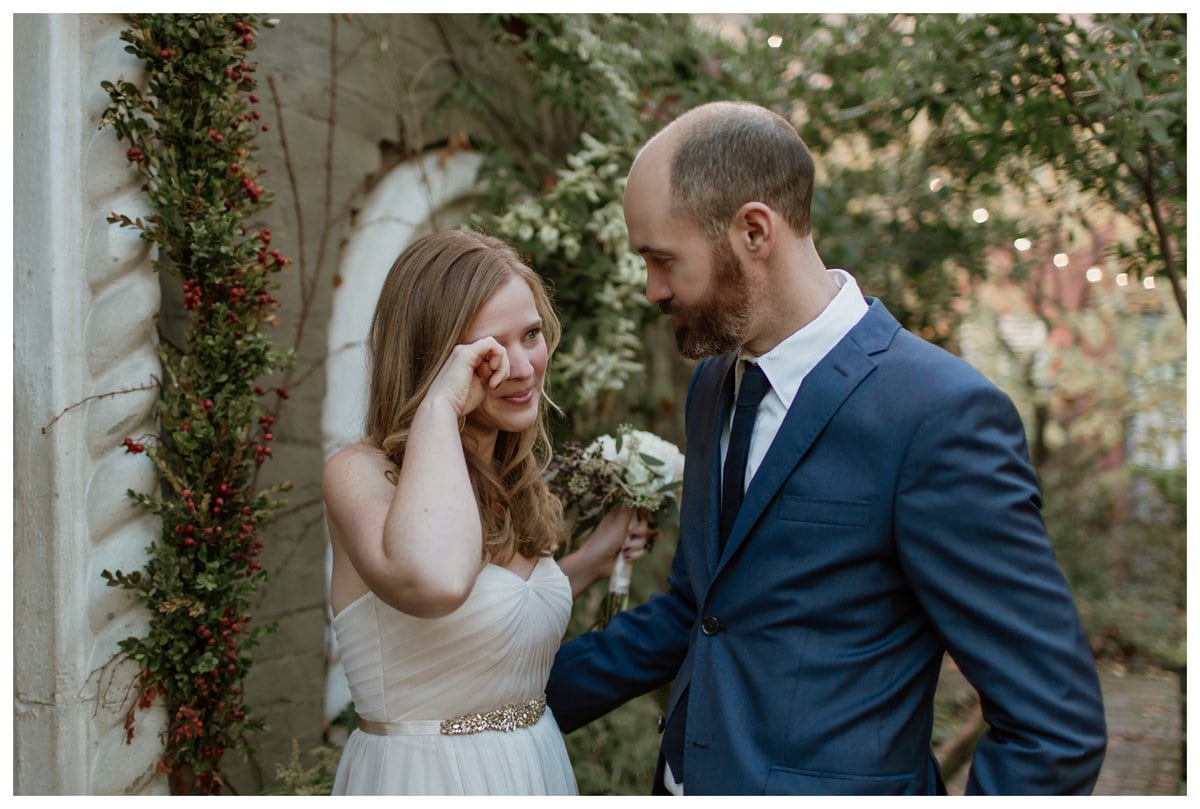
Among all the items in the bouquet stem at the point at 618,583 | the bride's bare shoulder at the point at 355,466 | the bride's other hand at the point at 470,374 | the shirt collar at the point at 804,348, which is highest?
the shirt collar at the point at 804,348

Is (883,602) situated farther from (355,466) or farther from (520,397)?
(355,466)

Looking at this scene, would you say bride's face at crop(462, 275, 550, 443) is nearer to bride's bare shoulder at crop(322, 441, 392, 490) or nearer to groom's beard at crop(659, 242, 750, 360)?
bride's bare shoulder at crop(322, 441, 392, 490)

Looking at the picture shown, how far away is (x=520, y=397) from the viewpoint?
2.21 metres

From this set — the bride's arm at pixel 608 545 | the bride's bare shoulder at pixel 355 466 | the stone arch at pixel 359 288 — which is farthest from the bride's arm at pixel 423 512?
the stone arch at pixel 359 288

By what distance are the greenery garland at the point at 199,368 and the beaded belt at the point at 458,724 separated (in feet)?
1.88

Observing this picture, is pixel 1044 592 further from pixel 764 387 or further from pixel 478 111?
pixel 478 111

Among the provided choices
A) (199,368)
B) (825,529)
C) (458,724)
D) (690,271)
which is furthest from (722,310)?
(199,368)

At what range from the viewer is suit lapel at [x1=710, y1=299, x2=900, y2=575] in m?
1.83

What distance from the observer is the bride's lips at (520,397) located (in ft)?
7.22

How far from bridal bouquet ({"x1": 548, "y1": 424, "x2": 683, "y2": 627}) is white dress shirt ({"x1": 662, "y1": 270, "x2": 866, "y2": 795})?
646 millimetres

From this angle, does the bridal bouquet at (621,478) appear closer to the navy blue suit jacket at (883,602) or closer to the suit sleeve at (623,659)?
the suit sleeve at (623,659)

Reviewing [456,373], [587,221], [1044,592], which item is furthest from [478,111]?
[1044,592]

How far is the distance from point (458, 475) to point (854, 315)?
825 mm

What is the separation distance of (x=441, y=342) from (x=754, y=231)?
70cm
